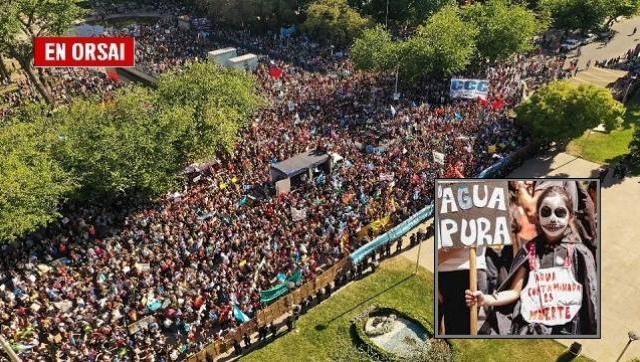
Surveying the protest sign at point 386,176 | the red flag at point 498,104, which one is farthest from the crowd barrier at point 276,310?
the red flag at point 498,104

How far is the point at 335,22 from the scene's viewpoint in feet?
207

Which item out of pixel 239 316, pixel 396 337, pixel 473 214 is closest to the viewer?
pixel 473 214

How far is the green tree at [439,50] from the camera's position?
4925cm

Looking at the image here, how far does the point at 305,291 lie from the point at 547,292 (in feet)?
46.4

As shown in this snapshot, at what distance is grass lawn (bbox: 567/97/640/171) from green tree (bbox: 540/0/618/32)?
20.7m

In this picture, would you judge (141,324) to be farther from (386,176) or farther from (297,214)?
(386,176)

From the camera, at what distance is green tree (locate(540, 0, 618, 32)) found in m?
62.5

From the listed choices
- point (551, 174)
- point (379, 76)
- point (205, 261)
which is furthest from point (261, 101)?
point (551, 174)

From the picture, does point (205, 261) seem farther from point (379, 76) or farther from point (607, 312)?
point (379, 76)

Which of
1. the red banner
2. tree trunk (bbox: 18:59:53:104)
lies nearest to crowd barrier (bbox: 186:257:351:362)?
the red banner

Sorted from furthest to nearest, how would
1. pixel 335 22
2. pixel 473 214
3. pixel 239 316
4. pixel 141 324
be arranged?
pixel 335 22, pixel 239 316, pixel 141 324, pixel 473 214

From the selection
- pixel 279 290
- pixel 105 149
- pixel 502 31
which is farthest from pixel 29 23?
pixel 502 31

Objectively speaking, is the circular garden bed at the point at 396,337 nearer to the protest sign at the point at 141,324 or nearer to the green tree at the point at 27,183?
→ the protest sign at the point at 141,324

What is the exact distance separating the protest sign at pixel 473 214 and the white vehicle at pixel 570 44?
52584 millimetres
